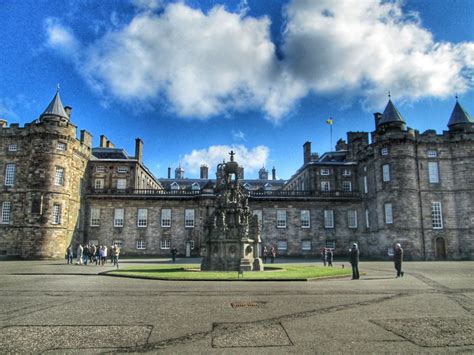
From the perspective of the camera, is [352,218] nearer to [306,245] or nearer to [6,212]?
[306,245]

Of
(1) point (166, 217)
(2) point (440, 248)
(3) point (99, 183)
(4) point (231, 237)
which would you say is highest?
(3) point (99, 183)

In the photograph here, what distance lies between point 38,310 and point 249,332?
19.3 feet

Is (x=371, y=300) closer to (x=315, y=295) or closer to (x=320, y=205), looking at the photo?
(x=315, y=295)

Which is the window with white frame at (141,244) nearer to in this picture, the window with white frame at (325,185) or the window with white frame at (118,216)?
the window with white frame at (118,216)

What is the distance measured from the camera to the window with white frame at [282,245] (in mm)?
45406

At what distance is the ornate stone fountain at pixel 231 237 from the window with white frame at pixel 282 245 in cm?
2203

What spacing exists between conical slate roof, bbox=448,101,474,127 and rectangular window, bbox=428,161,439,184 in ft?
19.2

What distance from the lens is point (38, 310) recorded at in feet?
30.9

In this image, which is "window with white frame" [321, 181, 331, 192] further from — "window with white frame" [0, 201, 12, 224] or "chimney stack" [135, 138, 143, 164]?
"window with white frame" [0, 201, 12, 224]

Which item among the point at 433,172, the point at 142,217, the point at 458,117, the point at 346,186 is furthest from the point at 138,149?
the point at 458,117

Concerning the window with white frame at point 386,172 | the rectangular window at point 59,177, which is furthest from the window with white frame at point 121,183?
the window with white frame at point 386,172

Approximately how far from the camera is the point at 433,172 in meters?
40.6

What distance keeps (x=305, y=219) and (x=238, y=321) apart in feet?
129

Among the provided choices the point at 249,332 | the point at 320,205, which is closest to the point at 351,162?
A: the point at 320,205
